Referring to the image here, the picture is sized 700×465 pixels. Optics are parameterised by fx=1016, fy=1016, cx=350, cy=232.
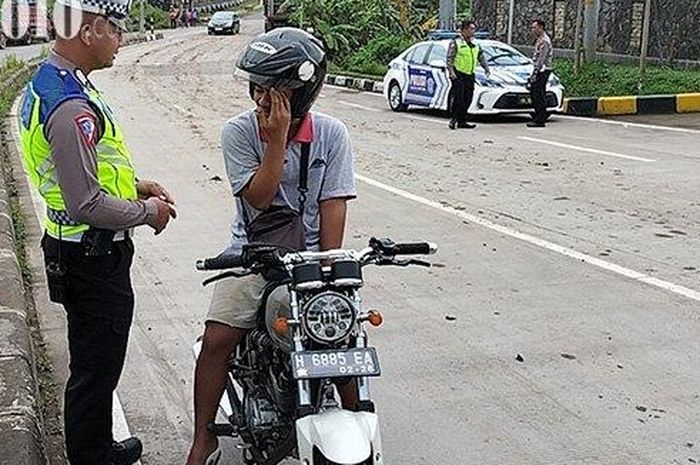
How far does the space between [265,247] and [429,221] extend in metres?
5.59

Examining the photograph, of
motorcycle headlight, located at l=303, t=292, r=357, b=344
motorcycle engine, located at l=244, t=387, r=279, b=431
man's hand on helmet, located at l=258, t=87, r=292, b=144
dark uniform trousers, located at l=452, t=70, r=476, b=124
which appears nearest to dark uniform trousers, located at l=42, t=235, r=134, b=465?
motorcycle engine, located at l=244, t=387, r=279, b=431

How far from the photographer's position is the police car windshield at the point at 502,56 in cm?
1725

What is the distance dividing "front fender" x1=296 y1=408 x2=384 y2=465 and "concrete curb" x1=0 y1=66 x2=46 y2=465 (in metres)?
1.29

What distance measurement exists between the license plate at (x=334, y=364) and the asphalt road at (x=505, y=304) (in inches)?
52.3

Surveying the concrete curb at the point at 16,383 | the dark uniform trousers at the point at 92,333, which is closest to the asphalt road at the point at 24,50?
the concrete curb at the point at 16,383

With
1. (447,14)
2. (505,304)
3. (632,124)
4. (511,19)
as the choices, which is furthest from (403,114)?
(505,304)

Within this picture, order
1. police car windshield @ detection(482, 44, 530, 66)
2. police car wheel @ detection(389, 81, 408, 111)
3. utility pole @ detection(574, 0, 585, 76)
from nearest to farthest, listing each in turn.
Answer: police car windshield @ detection(482, 44, 530, 66) → police car wheel @ detection(389, 81, 408, 111) → utility pole @ detection(574, 0, 585, 76)

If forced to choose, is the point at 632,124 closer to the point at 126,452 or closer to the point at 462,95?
the point at 462,95

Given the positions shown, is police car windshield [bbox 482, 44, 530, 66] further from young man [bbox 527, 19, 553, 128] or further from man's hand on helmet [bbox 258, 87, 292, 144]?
man's hand on helmet [bbox 258, 87, 292, 144]

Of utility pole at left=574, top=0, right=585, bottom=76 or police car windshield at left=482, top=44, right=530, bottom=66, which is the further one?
utility pole at left=574, top=0, right=585, bottom=76

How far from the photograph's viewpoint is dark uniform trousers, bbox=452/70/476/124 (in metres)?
15.6

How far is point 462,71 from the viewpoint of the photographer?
52.1ft

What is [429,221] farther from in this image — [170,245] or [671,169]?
[671,169]

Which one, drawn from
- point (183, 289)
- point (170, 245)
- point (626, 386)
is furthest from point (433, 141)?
point (626, 386)
